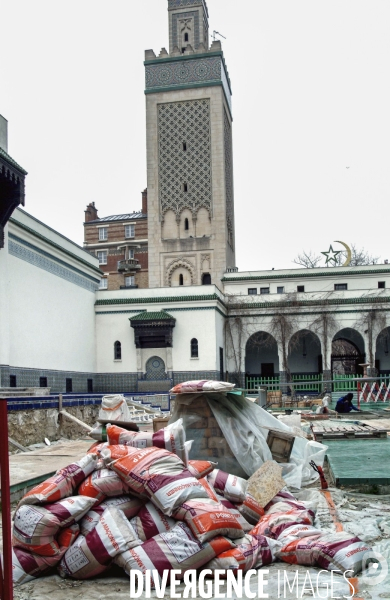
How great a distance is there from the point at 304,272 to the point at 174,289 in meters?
6.80

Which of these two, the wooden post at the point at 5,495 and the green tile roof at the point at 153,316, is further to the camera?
the green tile roof at the point at 153,316

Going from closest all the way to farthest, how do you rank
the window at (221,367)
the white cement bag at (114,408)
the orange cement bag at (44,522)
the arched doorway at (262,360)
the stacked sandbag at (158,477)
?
the orange cement bag at (44,522)
the stacked sandbag at (158,477)
the white cement bag at (114,408)
the window at (221,367)
the arched doorway at (262,360)

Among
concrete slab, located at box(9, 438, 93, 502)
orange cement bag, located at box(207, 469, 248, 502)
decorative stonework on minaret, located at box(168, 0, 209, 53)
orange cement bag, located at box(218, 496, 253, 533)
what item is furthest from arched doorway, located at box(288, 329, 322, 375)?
orange cement bag, located at box(218, 496, 253, 533)

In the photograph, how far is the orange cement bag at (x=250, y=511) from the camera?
469 cm

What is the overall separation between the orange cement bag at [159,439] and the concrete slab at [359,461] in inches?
89.0

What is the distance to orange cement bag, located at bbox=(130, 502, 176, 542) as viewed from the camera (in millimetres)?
3898

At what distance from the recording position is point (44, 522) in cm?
382

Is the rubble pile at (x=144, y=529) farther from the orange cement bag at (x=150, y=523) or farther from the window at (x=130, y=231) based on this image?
the window at (x=130, y=231)

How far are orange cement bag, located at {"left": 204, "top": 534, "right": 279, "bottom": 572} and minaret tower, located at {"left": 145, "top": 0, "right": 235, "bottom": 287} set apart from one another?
2726 cm

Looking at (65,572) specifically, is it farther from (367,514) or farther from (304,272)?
(304,272)

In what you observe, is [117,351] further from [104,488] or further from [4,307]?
[104,488]

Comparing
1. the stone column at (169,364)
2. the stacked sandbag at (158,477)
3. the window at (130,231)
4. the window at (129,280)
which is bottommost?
the stacked sandbag at (158,477)

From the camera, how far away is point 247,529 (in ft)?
14.5

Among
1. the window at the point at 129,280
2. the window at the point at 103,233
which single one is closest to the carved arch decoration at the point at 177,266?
the window at the point at 129,280
